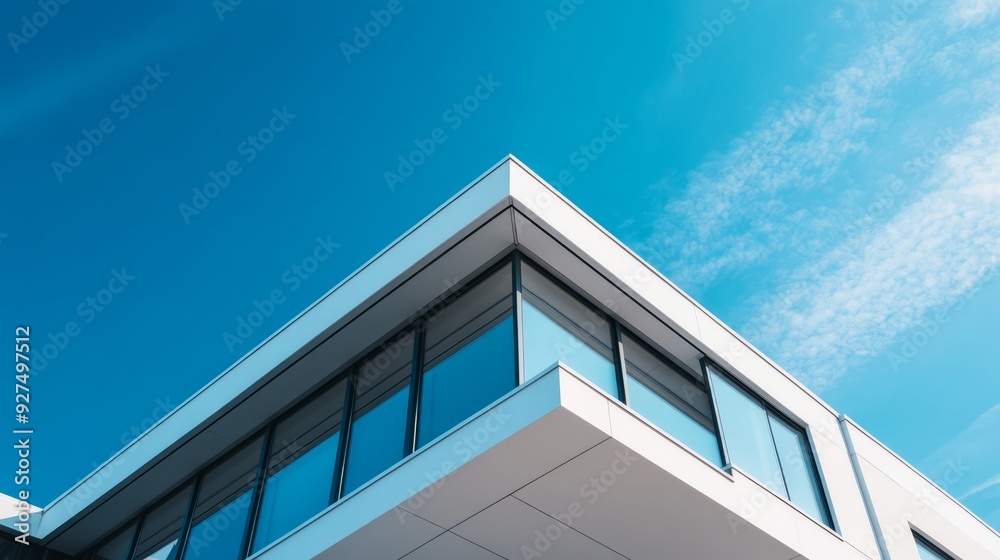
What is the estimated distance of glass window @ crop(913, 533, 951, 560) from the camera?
10.8 metres

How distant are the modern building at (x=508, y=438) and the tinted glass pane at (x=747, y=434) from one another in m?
0.03

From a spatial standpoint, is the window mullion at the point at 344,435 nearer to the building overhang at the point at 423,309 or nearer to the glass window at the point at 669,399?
the building overhang at the point at 423,309

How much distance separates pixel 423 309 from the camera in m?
9.22

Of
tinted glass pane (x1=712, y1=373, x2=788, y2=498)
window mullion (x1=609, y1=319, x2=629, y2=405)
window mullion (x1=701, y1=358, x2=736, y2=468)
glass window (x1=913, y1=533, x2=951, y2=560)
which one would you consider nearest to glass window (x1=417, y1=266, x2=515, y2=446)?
window mullion (x1=609, y1=319, x2=629, y2=405)

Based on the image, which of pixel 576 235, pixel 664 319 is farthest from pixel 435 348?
pixel 664 319

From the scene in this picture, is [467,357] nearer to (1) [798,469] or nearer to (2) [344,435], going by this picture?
(2) [344,435]

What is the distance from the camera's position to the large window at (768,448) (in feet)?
30.0

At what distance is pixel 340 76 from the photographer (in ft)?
38.6

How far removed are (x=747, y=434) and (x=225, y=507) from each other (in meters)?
6.10

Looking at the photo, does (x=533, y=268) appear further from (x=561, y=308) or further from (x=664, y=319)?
(x=664, y=319)

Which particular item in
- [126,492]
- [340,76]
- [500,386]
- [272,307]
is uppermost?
[340,76]

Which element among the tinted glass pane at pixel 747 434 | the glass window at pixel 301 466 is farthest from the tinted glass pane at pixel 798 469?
the glass window at pixel 301 466

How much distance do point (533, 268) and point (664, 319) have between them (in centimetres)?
164

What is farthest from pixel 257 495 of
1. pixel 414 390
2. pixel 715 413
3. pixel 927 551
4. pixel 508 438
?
pixel 927 551
